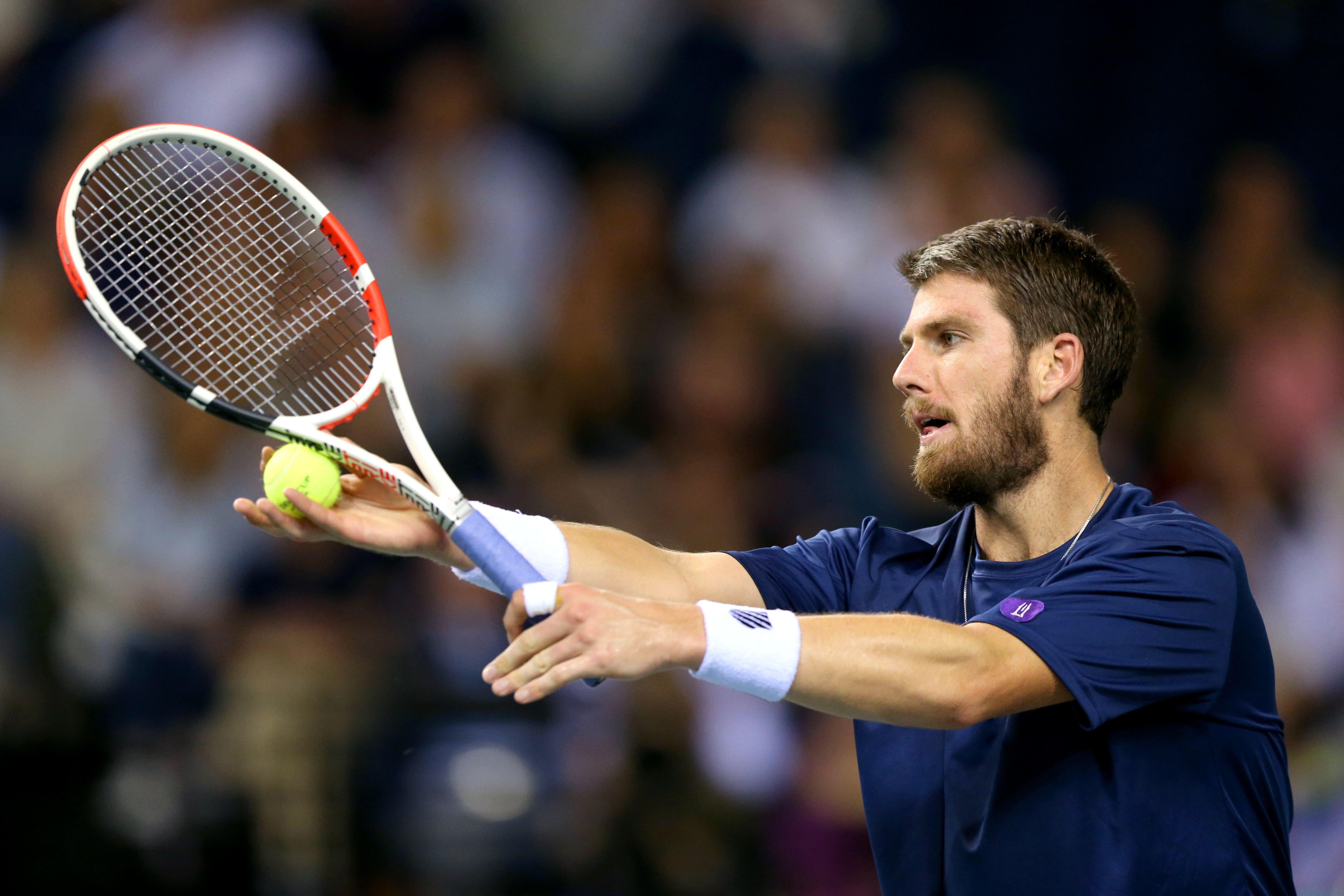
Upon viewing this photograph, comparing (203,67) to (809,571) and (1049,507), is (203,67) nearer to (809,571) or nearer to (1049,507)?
(809,571)

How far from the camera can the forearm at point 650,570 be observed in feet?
10.4

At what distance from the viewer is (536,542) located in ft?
10.2

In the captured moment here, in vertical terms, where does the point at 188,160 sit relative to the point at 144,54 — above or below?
below

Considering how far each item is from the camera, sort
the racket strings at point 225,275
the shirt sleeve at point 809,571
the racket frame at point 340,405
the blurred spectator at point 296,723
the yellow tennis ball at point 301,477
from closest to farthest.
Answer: the racket frame at point 340,405
the yellow tennis ball at point 301,477
the shirt sleeve at point 809,571
the racket strings at point 225,275
the blurred spectator at point 296,723

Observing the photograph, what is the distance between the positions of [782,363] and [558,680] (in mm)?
4922

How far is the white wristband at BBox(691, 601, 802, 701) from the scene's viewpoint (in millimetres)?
2559

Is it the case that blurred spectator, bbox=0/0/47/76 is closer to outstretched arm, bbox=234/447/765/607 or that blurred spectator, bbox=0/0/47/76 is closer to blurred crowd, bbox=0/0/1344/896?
blurred crowd, bbox=0/0/1344/896

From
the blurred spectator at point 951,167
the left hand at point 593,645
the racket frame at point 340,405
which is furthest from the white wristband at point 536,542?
the blurred spectator at point 951,167

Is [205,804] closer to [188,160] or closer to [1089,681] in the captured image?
[188,160]

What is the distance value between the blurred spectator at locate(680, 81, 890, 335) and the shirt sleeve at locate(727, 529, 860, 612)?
3.94 meters

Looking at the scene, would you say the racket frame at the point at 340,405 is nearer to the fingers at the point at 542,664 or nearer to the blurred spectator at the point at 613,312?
the fingers at the point at 542,664

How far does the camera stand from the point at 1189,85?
28.1 ft

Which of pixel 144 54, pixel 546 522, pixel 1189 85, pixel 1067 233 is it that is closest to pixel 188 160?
pixel 144 54

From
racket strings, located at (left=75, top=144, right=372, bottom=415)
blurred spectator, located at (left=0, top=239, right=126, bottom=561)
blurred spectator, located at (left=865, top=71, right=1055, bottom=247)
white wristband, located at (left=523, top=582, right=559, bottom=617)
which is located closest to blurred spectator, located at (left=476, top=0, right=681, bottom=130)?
blurred spectator, located at (left=865, top=71, right=1055, bottom=247)
